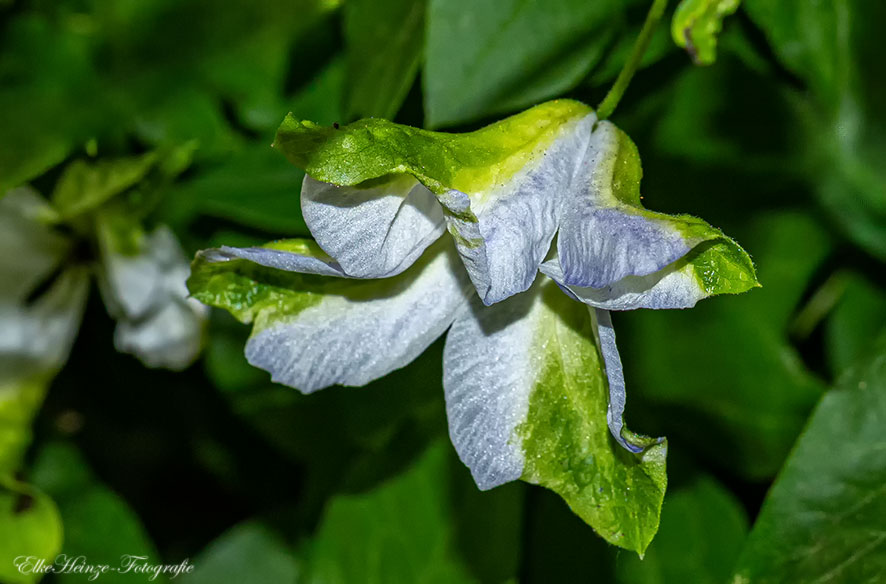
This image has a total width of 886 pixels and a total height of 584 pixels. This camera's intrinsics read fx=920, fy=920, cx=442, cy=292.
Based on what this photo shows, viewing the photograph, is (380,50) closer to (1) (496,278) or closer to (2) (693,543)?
(1) (496,278)

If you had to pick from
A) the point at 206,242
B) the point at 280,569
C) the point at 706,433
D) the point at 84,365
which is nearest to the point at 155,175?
the point at 206,242

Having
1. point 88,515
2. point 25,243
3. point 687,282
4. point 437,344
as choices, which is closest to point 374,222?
point 687,282

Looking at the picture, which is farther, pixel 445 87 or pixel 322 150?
pixel 445 87

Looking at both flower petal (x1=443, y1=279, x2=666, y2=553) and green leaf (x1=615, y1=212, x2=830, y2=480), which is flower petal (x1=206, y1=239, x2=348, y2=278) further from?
green leaf (x1=615, y1=212, x2=830, y2=480)

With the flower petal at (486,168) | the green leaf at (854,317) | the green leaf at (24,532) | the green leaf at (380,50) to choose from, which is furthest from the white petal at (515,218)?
the green leaf at (24,532)

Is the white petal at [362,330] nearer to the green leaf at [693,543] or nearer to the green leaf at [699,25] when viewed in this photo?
the green leaf at [699,25]

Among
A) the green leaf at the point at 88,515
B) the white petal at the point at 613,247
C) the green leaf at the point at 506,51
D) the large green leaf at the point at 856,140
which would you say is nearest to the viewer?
the white petal at the point at 613,247

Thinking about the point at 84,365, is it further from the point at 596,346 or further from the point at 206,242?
the point at 596,346

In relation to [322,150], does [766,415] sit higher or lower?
lower
